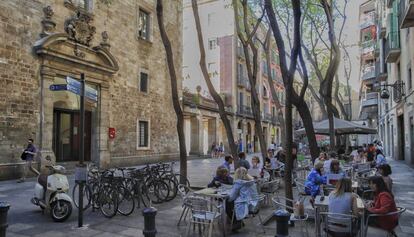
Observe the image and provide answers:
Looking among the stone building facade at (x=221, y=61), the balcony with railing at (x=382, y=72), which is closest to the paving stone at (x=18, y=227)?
the balcony with railing at (x=382, y=72)

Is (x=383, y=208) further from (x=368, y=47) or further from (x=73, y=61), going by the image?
(x=368, y=47)

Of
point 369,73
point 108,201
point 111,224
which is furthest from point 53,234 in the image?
point 369,73

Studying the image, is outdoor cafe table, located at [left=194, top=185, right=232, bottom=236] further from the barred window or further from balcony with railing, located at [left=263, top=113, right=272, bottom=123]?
balcony with railing, located at [left=263, top=113, right=272, bottom=123]

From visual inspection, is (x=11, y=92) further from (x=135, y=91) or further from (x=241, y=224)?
(x=241, y=224)

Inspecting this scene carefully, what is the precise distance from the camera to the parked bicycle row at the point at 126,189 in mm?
7535

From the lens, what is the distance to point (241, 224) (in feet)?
20.9

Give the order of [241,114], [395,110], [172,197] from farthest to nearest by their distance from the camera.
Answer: [241,114] → [395,110] → [172,197]

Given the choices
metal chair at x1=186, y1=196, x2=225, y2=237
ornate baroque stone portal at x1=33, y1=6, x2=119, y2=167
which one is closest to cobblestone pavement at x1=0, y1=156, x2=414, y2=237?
metal chair at x1=186, y1=196, x2=225, y2=237

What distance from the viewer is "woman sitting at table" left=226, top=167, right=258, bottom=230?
19.4 ft

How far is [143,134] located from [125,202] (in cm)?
1347

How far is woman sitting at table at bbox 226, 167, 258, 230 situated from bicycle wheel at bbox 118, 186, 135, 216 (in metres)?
2.41

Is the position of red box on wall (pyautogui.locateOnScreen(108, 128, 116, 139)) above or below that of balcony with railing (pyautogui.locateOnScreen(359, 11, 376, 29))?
below

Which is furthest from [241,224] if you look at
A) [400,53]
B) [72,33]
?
[400,53]

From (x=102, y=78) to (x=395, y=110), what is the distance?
692 inches
